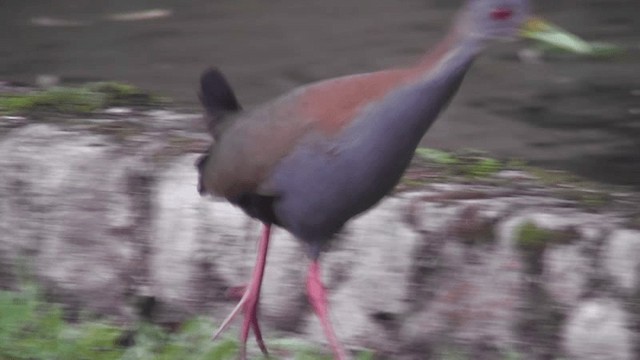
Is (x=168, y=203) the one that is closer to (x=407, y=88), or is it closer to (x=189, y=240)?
(x=189, y=240)

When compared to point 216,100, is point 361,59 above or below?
below

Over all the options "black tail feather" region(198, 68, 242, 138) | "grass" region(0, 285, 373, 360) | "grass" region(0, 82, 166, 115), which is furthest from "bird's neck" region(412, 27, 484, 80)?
"grass" region(0, 82, 166, 115)

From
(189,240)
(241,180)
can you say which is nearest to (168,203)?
(189,240)

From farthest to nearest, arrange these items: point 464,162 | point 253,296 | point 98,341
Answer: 1. point 464,162
2. point 98,341
3. point 253,296

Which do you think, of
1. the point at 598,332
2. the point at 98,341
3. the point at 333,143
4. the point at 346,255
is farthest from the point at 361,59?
the point at 333,143

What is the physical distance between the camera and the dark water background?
6.31 m

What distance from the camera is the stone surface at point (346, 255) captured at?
396 centimetres

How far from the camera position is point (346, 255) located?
4238 millimetres

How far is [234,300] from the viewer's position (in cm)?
435

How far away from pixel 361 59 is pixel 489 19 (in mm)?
4288

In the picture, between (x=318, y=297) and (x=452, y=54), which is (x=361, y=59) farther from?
(x=452, y=54)

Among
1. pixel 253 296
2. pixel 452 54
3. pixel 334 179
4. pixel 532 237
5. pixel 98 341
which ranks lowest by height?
pixel 98 341

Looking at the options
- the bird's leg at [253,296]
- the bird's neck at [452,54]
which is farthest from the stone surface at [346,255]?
the bird's neck at [452,54]

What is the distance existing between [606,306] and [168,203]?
148 cm
